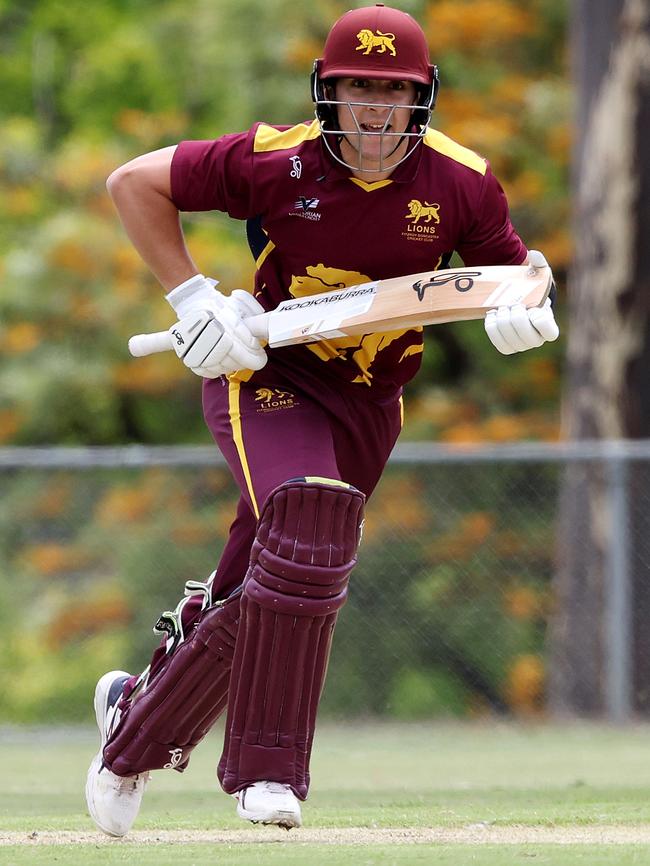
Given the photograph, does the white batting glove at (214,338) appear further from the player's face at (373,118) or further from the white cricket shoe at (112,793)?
A: the white cricket shoe at (112,793)

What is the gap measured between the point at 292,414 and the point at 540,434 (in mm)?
8879

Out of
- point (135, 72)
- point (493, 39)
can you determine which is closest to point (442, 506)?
point (493, 39)

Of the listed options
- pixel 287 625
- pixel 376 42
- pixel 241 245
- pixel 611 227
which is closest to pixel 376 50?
pixel 376 42

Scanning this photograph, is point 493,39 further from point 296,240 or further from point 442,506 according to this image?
point 296,240

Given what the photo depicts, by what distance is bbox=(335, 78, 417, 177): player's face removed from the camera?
404 cm

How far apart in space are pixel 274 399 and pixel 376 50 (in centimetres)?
91

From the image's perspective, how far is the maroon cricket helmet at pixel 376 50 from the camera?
13.3 ft

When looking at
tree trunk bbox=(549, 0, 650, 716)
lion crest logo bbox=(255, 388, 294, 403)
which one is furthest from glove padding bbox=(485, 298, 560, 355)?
tree trunk bbox=(549, 0, 650, 716)

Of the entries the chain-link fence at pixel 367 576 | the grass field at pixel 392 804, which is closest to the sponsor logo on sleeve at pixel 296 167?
the grass field at pixel 392 804

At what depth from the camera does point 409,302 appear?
161 inches

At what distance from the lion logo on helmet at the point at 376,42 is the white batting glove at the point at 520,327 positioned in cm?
62

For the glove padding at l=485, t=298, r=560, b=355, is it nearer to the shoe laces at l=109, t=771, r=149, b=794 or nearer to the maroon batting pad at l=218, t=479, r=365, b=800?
the maroon batting pad at l=218, t=479, r=365, b=800

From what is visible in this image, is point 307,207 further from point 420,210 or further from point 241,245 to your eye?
point 241,245

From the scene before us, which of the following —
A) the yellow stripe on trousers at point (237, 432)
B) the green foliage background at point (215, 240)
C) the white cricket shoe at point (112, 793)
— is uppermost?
the yellow stripe on trousers at point (237, 432)
